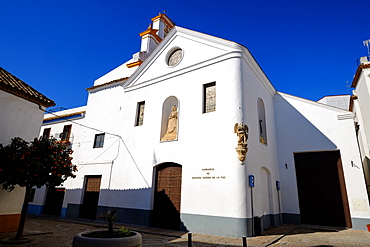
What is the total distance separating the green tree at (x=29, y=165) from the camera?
25.5 ft

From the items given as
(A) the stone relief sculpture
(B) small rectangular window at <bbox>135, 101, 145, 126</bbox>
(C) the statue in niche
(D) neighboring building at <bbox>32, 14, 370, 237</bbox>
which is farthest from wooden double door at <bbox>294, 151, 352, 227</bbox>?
(B) small rectangular window at <bbox>135, 101, 145, 126</bbox>

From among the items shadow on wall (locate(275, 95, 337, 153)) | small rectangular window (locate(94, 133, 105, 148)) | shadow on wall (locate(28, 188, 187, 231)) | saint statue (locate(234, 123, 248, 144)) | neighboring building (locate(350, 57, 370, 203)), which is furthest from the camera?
small rectangular window (locate(94, 133, 105, 148))

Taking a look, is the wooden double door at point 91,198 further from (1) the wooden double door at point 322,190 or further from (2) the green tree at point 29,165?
(1) the wooden double door at point 322,190

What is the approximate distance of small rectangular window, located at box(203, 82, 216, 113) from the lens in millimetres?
11594

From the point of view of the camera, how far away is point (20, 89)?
962cm

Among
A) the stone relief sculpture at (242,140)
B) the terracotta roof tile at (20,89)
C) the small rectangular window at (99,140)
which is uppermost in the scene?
the terracotta roof tile at (20,89)

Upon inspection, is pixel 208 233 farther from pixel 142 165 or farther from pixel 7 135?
pixel 7 135

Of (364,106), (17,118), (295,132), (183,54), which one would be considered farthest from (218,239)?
(364,106)

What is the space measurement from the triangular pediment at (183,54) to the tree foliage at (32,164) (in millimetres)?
7208

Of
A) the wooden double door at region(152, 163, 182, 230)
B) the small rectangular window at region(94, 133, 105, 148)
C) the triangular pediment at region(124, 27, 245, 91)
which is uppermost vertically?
the triangular pediment at region(124, 27, 245, 91)

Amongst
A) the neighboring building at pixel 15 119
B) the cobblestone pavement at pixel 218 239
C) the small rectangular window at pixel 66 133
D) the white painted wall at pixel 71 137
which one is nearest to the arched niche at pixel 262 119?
the cobblestone pavement at pixel 218 239

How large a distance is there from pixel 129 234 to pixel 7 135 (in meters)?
6.67

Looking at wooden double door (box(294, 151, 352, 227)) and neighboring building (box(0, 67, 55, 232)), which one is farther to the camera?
wooden double door (box(294, 151, 352, 227))

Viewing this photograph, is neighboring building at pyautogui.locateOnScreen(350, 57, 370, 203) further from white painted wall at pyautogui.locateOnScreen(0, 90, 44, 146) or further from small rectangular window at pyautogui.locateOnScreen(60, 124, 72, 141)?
small rectangular window at pyautogui.locateOnScreen(60, 124, 72, 141)
